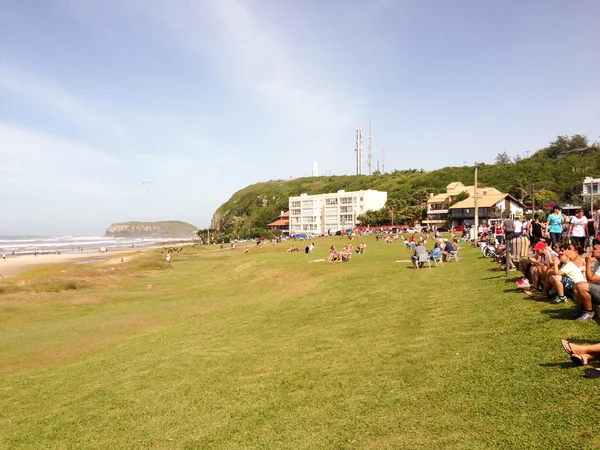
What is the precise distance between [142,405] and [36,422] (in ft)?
7.81

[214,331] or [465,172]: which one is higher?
[465,172]

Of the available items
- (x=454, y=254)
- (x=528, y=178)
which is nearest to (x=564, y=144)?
(x=528, y=178)

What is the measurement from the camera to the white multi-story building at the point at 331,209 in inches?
5113

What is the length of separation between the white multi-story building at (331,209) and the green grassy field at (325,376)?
359ft

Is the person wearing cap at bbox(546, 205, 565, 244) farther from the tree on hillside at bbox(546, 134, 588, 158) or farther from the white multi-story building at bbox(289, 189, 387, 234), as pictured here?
the tree on hillside at bbox(546, 134, 588, 158)

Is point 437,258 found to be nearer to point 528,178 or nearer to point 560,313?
point 560,313

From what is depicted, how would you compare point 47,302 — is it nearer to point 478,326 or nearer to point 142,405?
point 142,405

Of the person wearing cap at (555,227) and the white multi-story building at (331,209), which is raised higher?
the white multi-story building at (331,209)

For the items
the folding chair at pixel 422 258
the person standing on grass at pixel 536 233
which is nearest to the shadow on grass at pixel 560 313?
the person standing on grass at pixel 536 233

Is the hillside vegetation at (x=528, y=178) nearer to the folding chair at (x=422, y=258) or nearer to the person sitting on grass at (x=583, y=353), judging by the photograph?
the folding chair at (x=422, y=258)

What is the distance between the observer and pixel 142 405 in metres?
9.93

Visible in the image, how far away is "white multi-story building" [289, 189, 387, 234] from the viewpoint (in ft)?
426

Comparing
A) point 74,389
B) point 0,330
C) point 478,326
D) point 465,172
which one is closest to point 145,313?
point 0,330

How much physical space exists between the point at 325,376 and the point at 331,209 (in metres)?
128
